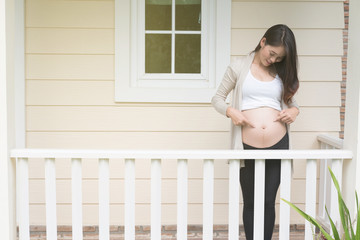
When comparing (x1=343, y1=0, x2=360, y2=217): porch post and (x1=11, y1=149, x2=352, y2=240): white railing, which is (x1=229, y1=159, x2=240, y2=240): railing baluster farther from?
(x1=343, y1=0, x2=360, y2=217): porch post

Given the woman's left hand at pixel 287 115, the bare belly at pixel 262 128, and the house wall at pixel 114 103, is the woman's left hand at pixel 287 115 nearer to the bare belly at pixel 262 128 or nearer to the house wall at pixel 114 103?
the bare belly at pixel 262 128

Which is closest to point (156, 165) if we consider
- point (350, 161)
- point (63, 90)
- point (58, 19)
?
point (350, 161)

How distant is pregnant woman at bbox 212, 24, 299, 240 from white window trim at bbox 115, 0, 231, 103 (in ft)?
3.12

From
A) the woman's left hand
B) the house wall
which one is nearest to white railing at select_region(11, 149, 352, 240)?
the woman's left hand

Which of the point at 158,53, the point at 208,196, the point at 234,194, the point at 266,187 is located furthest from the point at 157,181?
the point at 158,53

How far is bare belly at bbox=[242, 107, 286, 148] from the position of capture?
2.62 metres

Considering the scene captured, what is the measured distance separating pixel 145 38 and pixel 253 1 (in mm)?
975

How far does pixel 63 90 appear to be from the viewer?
3637 mm

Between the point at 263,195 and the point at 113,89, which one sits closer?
the point at 263,195

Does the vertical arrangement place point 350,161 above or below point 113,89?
below

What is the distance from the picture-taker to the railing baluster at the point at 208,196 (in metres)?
2.41

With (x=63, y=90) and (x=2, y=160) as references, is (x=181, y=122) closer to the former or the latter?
(x=63, y=90)

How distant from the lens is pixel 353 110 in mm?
2400

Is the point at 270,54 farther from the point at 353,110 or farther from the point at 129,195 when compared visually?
the point at 129,195
